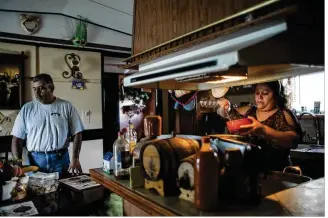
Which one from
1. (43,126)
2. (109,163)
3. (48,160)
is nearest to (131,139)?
(109,163)

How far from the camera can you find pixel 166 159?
125cm

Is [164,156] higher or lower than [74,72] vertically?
lower

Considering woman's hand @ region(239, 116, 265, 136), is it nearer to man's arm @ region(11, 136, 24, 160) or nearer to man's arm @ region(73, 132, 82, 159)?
man's arm @ region(73, 132, 82, 159)

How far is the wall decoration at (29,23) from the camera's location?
3.68 metres

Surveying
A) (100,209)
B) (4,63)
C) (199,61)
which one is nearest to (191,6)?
(199,61)

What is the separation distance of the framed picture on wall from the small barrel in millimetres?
3132

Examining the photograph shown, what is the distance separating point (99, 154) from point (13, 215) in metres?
3.22

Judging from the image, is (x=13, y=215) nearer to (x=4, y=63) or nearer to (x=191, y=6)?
(x=191, y=6)

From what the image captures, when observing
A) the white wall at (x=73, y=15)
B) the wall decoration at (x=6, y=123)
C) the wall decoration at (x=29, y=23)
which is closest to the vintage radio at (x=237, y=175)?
the white wall at (x=73, y=15)

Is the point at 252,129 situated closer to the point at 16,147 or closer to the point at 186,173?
the point at 186,173

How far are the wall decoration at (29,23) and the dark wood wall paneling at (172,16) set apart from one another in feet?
8.42

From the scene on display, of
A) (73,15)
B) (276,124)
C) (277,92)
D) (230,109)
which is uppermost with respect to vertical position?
(73,15)

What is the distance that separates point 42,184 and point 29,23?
2.82 meters

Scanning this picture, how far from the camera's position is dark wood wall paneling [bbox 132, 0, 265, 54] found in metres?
1.23
